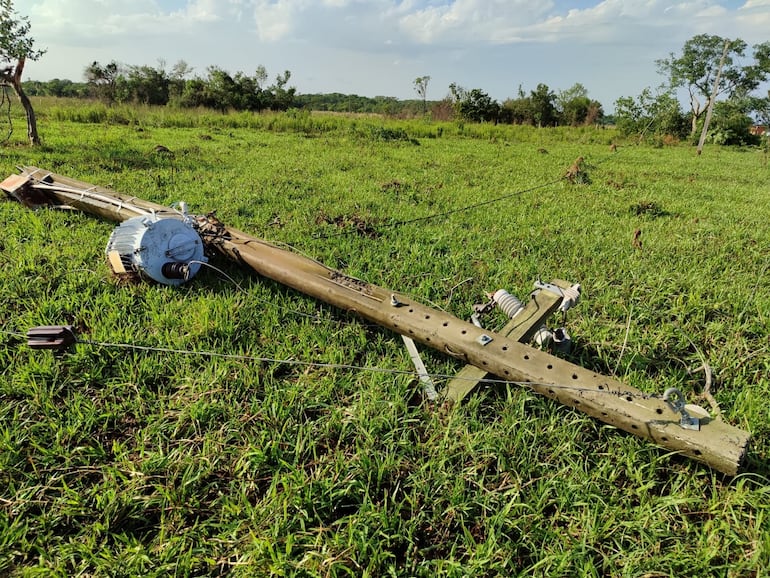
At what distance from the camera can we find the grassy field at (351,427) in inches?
56.6

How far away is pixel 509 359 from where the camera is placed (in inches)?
71.2

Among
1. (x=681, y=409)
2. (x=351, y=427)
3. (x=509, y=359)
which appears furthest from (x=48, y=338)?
(x=681, y=409)

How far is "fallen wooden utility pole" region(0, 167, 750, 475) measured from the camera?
1.48 metres

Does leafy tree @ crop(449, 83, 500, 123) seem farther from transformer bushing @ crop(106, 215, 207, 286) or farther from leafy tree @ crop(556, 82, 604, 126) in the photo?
transformer bushing @ crop(106, 215, 207, 286)

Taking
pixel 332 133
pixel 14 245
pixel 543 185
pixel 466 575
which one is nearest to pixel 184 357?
pixel 466 575

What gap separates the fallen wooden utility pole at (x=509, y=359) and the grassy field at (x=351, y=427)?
0.25 m

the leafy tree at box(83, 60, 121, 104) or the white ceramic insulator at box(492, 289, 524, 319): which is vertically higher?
the leafy tree at box(83, 60, 121, 104)

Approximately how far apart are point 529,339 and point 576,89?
43813 millimetres

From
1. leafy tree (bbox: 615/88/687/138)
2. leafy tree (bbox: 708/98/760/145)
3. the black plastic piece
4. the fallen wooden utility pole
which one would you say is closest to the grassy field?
the black plastic piece

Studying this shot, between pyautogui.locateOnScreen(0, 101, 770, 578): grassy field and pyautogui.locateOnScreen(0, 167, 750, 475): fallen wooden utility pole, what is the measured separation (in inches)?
9.8

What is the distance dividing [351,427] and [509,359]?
77 cm

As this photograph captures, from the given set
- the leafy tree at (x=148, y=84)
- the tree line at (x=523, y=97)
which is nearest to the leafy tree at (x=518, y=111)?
the tree line at (x=523, y=97)

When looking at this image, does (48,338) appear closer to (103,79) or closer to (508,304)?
(508,304)

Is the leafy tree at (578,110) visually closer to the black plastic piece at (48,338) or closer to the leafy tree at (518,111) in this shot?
the leafy tree at (518,111)
